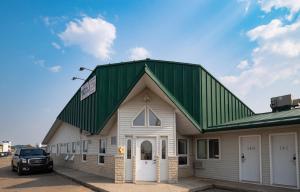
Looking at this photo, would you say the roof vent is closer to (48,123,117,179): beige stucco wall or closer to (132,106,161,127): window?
(132,106,161,127): window

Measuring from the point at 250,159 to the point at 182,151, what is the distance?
4.00 meters

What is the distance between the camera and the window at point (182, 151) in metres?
18.6

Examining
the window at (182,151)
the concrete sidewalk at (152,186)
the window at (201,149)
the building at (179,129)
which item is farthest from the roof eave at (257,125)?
the concrete sidewalk at (152,186)

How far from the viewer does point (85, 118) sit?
21797 mm

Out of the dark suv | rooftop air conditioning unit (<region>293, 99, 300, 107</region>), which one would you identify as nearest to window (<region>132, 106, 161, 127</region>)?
rooftop air conditioning unit (<region>293, 99, 300, 107</region>)

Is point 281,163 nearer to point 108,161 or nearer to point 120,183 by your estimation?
point 120,183

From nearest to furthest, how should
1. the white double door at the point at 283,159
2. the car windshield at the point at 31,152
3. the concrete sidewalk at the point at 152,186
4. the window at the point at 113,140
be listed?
1. the white double door at the point at 283,159
2. the concrete sidewalk at the point at 152,186
3. the window at the point at 113,140
4. the car windshield at the point at 31,152

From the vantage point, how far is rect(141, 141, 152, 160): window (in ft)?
54.5

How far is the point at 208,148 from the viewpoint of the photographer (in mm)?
18500

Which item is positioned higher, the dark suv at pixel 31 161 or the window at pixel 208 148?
the window at pixel 208 148

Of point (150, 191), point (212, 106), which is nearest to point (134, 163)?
point (150, 191)

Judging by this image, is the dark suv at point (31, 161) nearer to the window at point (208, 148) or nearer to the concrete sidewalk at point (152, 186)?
the concrete sidewalk at point (152, 186)

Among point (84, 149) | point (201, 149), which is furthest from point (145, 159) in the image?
point (84, 149)

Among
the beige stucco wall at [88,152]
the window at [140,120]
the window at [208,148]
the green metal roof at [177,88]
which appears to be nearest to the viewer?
the window at [140,120]
